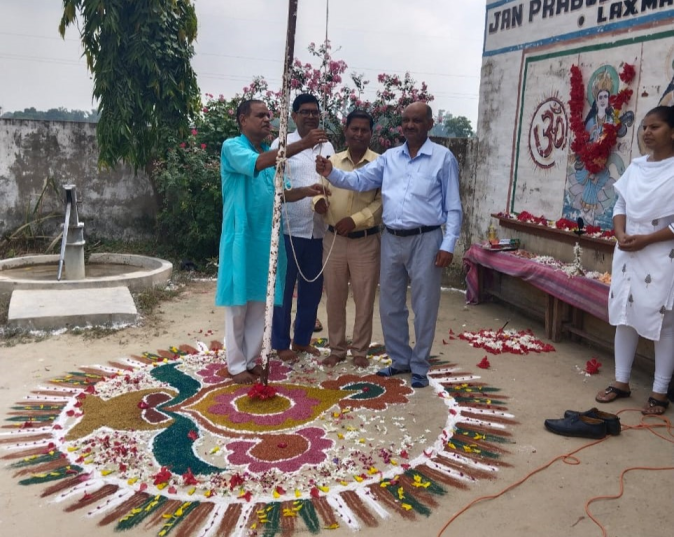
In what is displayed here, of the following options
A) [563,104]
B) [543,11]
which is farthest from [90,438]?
[543,11]

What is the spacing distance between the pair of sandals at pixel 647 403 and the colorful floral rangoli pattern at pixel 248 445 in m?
0.70

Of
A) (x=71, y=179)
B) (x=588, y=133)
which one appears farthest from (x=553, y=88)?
(x=71, y=179)

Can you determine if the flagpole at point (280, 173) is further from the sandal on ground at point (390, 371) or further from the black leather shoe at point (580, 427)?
the black leather shoe at point (580, 427)

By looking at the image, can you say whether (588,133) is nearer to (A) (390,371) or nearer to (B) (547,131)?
(B) (547,131)

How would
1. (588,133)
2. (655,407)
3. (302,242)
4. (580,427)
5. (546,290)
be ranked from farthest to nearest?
(588,133), (546,290), (302,242), (655,407), (580,427)

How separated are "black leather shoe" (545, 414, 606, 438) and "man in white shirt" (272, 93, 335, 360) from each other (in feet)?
6.58

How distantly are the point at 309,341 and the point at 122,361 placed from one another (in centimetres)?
146

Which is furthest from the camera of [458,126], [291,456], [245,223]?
[458,126]

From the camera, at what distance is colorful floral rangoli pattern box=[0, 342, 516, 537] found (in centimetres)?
286

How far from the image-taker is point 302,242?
15.5 ft

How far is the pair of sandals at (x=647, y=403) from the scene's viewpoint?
3963 millimetres

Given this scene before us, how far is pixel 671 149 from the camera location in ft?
12.8

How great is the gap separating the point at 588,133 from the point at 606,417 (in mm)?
3058

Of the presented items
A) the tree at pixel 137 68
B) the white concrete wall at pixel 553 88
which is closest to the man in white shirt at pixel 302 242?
the white concrete wall at pixel 553 88
